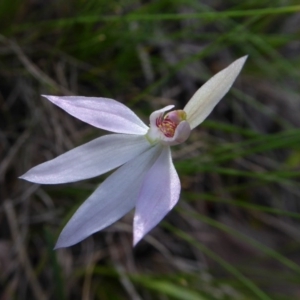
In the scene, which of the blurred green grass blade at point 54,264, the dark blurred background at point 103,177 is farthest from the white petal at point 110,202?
the dark blurred background at point 103,177

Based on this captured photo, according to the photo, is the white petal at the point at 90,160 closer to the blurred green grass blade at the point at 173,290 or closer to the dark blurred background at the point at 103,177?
the dark blurred background at the point at 103,177

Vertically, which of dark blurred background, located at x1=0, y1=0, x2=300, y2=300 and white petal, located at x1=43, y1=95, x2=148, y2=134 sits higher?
white petal, located at x1=43, y1=95, x2=148, y2=134

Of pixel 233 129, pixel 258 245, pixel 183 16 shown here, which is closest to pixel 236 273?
pixel 258 245

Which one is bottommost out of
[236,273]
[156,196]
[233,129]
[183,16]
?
[236,273]

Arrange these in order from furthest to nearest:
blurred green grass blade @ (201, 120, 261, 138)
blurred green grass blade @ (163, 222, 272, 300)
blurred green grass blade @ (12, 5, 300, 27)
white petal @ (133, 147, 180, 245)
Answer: blurred green grass blade @ (201, 120, 261, 138)
blurred green grass blade @ (163, 222, 272, 300)
blurred green grass blade @ (12, 5, 300, 27)
white petal @ (133, 147, 180, 245)

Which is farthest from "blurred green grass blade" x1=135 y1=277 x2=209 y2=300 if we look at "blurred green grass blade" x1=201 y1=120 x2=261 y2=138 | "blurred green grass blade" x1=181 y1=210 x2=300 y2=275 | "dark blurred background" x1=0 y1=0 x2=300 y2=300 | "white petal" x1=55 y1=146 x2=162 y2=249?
"white petal" x1=55 y1=146 x2=162 y2=249

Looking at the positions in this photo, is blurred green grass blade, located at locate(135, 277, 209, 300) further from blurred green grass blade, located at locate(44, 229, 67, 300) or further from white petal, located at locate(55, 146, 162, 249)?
white petal, located at locate(55, 146, 162, 249)

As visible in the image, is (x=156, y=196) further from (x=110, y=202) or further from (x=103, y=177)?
(x=103, y=177)
